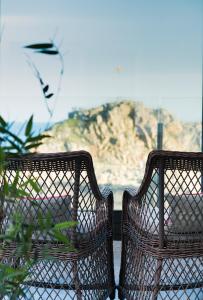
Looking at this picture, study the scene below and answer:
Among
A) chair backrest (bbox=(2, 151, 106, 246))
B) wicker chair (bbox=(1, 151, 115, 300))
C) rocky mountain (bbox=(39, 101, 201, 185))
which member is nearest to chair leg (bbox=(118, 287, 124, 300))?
wicker chair (bbox=(1, 151, 115, 300))

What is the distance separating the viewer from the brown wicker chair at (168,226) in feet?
8.50

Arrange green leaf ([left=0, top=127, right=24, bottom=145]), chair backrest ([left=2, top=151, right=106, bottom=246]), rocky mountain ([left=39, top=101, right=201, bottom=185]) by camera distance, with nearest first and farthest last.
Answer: green leaf ([left=0, top=127, right=24, bottom=145]), chair backrest ([left=2, top=151, right=106, bottom=246]), rocky mountain ([left=39, top=101, right=201, bottom=185])

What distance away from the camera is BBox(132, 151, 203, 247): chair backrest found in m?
2.58

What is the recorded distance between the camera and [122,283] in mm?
3062

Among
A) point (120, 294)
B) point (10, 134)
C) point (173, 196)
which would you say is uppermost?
point (10, 134)

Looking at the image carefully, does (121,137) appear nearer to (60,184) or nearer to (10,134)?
(60,184)

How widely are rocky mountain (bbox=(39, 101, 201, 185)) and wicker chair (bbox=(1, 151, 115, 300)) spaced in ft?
11.7

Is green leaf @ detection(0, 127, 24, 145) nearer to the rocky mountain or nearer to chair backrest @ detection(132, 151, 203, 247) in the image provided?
chair backrest @ detection(132, 151, 203, 247)

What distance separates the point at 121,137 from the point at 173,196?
12.5 ft

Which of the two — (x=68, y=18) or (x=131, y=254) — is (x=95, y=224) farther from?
(x=68, y=18)

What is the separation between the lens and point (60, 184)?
2.59 metres

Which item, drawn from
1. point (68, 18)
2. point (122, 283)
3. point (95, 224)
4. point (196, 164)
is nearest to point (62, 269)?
point (95, 224)

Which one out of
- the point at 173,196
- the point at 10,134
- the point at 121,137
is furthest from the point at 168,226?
the point at 121,137

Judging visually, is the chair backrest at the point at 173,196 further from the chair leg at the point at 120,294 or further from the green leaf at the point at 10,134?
the green leaf at the point at 10,134
